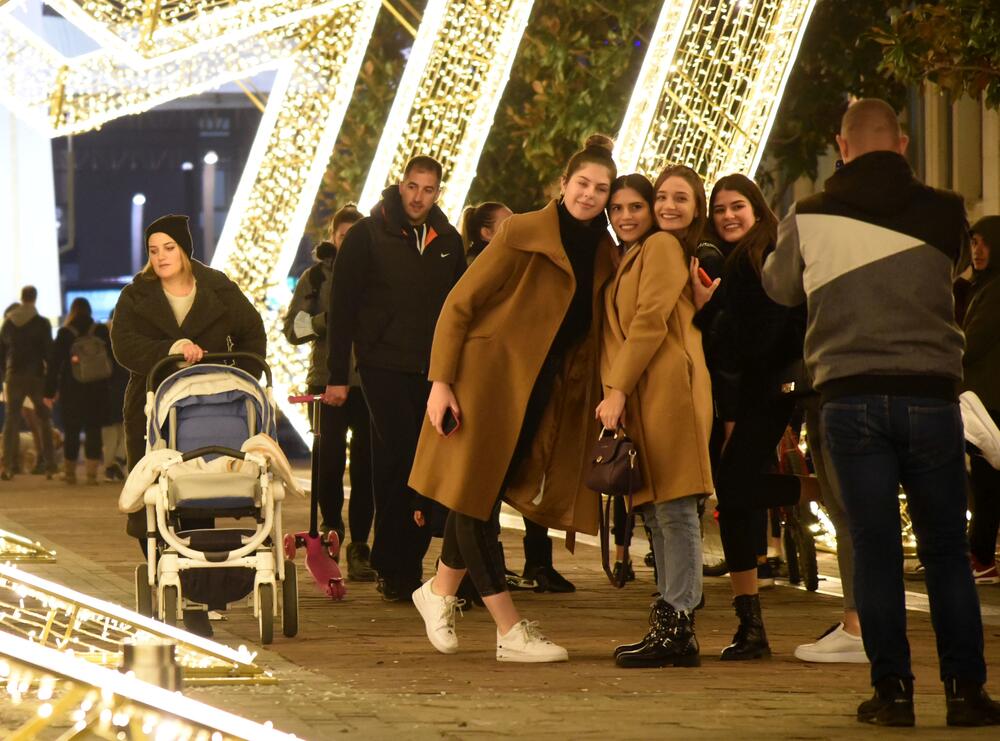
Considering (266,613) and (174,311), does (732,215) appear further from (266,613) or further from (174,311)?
(174,311)

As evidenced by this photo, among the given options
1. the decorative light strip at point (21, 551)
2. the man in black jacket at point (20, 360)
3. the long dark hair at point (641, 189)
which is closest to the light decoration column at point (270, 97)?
the decorative light strip at point (21, 551)

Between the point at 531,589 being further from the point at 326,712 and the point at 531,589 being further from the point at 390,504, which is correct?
the point at 326,712

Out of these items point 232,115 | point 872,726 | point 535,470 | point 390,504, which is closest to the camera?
point 872,726

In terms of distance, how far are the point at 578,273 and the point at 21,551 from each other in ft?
18.3

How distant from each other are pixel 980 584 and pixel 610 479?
4.18 meters

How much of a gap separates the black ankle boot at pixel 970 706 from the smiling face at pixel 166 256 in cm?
452

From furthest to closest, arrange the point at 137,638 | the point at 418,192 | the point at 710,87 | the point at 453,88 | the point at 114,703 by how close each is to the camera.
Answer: the point at 453,88 → the point at 710,87 → the point at 418,192 → the point at 137,638 → the point at 114,703

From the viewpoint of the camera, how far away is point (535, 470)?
8141 mm

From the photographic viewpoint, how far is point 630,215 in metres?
8.06

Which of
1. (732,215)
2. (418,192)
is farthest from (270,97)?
(732,215)

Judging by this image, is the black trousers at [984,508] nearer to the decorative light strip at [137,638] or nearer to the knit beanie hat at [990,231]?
the knit beanie hat at [990,231]

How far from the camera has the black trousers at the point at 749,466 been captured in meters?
8.10

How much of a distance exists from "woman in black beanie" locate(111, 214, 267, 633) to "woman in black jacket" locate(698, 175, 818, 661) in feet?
8.19

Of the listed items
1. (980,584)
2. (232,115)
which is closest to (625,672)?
(980,584)
